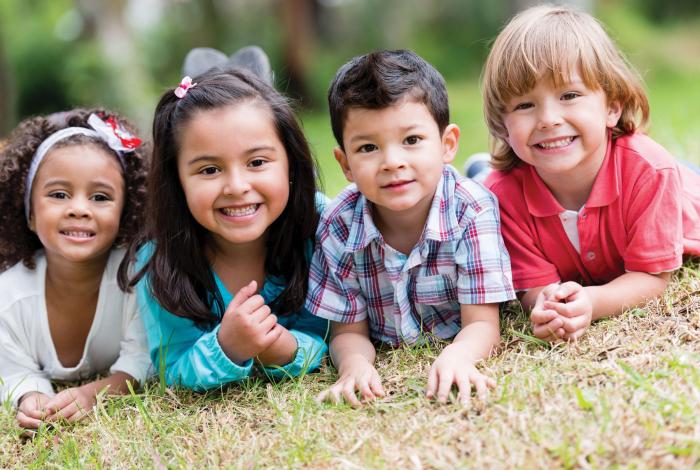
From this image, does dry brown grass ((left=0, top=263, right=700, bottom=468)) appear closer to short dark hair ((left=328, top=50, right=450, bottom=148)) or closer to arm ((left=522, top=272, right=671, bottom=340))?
arm ((left=522, top=272, right=671, bottom=340))

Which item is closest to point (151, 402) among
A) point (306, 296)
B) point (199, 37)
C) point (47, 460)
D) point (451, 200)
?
point (47, 460)

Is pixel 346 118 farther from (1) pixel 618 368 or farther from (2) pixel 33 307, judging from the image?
(2) pixel 33 307

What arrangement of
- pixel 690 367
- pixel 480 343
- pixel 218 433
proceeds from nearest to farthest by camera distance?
pixel 690 367
pixel 218 433
pixel 480 343

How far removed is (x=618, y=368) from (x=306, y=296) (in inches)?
44.4

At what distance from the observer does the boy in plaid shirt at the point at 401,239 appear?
2.34 meters

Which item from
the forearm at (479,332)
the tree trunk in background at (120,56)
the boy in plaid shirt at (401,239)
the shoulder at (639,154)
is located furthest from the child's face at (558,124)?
the tree trunk in background at (120,56)

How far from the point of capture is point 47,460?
233 centimetres

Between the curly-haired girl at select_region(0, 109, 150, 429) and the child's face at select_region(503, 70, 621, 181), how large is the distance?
152cm

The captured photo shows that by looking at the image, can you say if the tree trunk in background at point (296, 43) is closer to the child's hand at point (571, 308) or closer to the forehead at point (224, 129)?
the forehead at point (224, 129)

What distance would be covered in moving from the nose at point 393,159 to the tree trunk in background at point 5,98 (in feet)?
19.8

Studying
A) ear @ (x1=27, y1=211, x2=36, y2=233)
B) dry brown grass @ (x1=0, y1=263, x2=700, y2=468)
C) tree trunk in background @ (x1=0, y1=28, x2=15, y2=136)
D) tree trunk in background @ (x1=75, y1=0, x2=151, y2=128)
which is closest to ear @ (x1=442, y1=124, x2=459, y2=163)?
dry brown grass @ (x1=0, y1=263, x2=700, y2=468)

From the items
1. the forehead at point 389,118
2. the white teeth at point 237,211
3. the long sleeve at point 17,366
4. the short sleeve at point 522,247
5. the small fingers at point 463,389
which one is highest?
the forehead at point 389,118

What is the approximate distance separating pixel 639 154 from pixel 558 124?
0.34 metres

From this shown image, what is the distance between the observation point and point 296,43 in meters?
14.6
